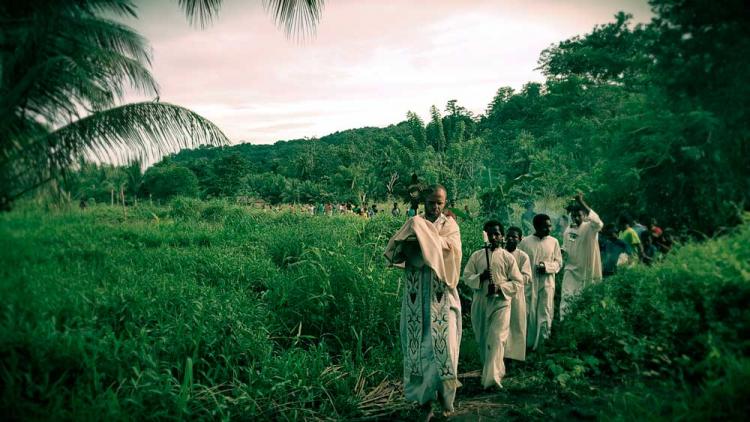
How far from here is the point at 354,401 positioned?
4219 mm

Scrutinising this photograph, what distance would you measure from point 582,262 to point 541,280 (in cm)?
94

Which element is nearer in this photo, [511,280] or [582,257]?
[511,280]

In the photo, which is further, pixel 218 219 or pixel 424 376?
pixel 218 219

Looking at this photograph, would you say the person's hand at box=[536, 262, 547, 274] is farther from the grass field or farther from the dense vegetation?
the dense vegetation

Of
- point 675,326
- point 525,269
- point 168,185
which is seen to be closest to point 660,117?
point 675,326

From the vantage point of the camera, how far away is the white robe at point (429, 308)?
4.00m

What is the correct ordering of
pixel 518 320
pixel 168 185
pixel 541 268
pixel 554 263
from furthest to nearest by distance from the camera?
pixel 168 185
pixel 554 263
pixel 541 268
pixel 518 320

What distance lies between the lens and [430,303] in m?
4.18

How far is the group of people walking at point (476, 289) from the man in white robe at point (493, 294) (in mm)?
10

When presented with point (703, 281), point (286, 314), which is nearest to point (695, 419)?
point (703, 281)

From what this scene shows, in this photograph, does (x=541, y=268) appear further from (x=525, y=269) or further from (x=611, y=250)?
(x=611, y=250)

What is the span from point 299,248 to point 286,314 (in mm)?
2849

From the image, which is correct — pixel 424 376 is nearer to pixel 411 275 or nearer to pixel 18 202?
pixel 411 275

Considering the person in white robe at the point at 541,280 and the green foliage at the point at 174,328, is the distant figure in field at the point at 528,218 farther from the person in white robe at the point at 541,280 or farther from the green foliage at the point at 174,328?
the green foliage at the point at 174,328
